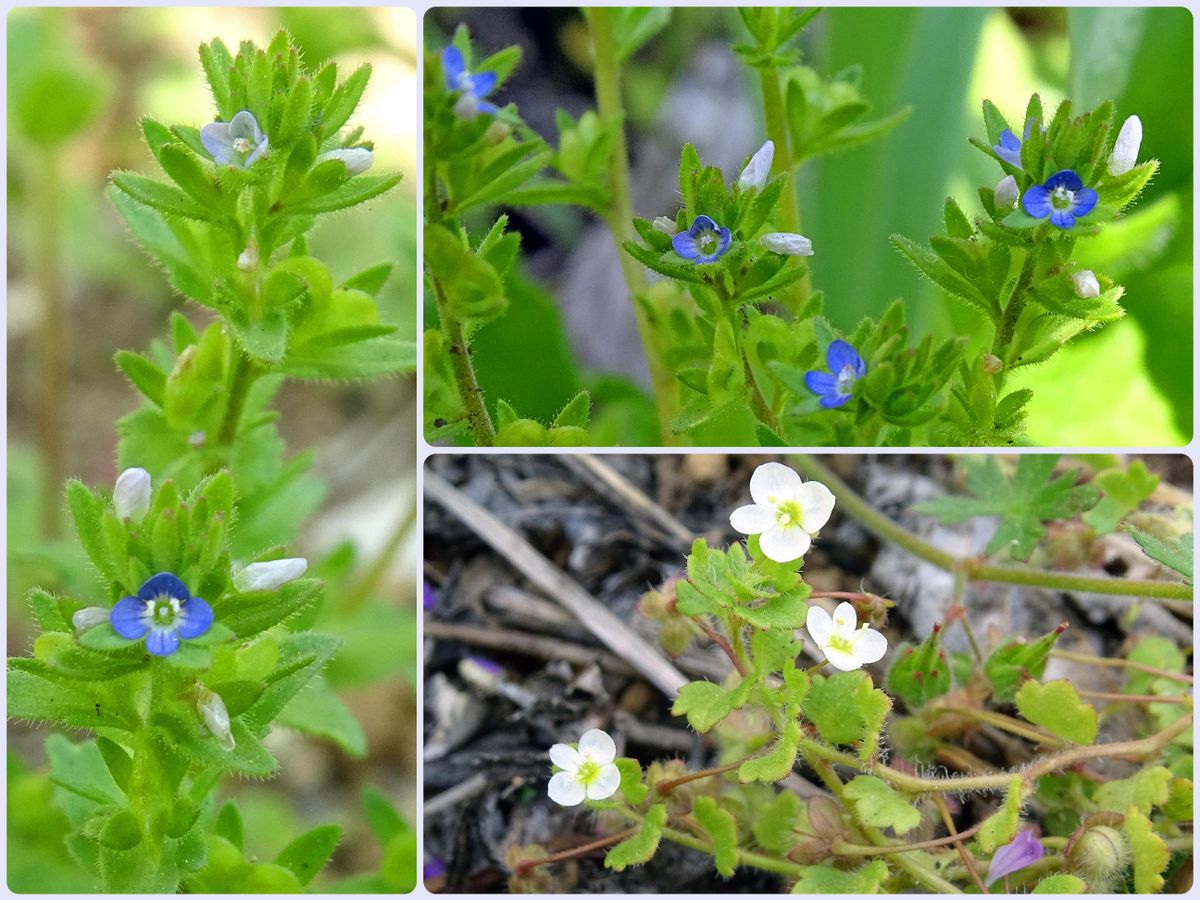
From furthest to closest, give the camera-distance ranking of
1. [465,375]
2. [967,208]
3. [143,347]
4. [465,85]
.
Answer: [143,347] → [967,208] → [465,375] → [465,85]

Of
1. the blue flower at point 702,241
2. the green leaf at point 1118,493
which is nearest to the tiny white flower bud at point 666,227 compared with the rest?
the blue flower at point 702,241

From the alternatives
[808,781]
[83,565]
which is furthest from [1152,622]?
[83,565]

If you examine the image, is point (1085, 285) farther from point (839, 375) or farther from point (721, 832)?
point (721, 832)

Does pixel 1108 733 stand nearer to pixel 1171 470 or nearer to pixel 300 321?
pixel 1171 470

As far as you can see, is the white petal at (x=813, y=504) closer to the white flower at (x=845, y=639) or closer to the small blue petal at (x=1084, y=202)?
the white flower at (x=845, y=639)

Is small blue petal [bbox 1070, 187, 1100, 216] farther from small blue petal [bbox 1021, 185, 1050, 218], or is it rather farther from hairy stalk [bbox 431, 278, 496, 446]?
hairy stalk [bbox 431, 278, 496, 446]

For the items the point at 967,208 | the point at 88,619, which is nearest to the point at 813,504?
the point at 88,619
